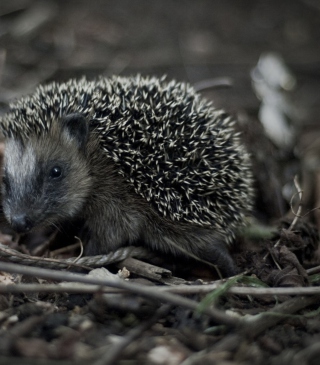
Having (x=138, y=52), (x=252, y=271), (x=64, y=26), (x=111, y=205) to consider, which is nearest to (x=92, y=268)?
(x=111, y=205)

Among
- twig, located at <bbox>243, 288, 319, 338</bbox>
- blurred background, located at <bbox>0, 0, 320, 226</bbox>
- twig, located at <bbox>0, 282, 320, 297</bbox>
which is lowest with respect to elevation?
twig, located at <bbox>243, 288, 319, 338</bbox>

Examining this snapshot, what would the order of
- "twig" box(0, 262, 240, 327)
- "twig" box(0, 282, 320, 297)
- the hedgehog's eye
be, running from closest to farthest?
"twig" box(0, 262, 240, 327) → "twig" box(0, 282, 320, 297) → the hedgehog's eye

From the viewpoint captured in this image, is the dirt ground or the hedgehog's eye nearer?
the dirt ground

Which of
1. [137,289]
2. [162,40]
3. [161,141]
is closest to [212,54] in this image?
[162,40]

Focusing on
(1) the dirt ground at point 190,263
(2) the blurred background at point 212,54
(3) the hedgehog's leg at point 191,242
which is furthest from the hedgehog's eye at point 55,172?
(2) the blurred background at point 212,54

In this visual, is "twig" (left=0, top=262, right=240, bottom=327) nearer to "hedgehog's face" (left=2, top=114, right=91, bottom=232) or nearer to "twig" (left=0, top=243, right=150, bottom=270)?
"twig" (left=0, top=243, right=150, bottom=270)

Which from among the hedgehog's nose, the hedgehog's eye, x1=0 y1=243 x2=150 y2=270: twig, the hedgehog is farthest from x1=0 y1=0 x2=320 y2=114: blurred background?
x1=0 y1=243 x2=150 y2=270: twig

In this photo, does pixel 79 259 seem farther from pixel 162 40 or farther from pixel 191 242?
pixel 162 40
